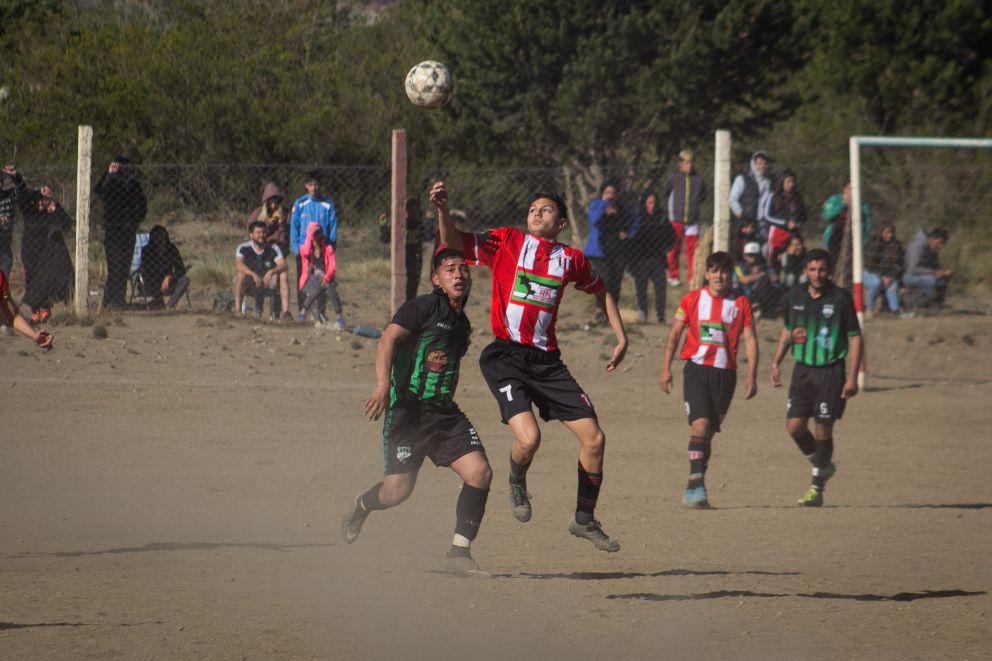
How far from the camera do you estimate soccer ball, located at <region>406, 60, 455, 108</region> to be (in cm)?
899

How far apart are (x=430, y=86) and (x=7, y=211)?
25.5 feet

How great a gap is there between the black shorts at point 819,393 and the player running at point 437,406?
348 centimetres

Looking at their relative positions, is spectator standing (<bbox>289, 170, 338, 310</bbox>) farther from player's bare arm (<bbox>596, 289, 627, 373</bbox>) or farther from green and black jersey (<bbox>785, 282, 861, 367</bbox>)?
player's bare arm (<bbox>596, 289, 627, 373</bbox>)

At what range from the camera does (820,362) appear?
372 inches

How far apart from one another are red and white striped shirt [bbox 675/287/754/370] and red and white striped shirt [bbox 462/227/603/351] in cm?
236

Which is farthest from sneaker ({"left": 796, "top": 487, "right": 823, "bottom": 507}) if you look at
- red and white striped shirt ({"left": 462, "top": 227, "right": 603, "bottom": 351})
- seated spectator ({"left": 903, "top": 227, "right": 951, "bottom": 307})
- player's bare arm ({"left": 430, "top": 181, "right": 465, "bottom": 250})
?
seated spectator ({"left": 903, "top": 227, "right": 951, "bottom": 307})

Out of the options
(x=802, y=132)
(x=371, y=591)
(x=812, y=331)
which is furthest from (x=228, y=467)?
(x=802, y=132)

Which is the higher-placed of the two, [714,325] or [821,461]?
[714,325]

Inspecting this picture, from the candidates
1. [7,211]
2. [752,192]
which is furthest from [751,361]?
[7,211]

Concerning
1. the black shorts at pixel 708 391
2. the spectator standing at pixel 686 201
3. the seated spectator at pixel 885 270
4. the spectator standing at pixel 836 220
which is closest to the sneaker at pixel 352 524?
the black shorts at pixel 708 391

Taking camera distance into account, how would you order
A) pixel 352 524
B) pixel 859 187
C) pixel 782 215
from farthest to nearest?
pixel 782 215
pixel 859 187
pixel 352 524

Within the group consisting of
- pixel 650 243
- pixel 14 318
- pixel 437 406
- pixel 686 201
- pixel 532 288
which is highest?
pixel 686 201

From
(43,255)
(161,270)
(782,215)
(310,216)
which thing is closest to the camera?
(43,255)

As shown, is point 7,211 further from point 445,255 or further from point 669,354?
point 445,255
